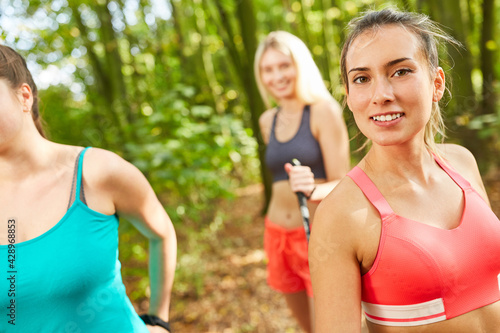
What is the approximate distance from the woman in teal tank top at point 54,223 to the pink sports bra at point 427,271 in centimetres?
104

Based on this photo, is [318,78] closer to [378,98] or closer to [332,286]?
[378,98]

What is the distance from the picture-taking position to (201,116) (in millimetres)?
6938

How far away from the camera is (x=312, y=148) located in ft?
9.02

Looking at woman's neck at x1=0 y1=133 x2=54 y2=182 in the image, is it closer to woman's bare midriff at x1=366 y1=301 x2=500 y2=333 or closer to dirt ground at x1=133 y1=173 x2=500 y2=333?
woman's bare midriff at x1=366 y1=301 x2=500 y2=333

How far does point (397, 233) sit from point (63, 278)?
1.22 m

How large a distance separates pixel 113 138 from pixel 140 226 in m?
3.36

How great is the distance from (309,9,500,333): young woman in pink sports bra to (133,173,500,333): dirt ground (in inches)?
130

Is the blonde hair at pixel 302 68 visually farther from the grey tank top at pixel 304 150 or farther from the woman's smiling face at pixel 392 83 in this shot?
the woman's smiling face at pixel 392 83

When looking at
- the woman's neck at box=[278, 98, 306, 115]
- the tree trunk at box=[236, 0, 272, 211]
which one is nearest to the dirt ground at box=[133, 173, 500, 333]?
the tree trunk at box=[236, 0, 272, 211]

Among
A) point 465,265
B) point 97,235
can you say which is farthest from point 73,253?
point 465,265

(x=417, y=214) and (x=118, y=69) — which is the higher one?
(x=118, y=69)

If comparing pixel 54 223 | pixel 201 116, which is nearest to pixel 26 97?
pixel 54 223

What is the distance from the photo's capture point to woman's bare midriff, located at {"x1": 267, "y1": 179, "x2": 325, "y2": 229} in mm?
2844

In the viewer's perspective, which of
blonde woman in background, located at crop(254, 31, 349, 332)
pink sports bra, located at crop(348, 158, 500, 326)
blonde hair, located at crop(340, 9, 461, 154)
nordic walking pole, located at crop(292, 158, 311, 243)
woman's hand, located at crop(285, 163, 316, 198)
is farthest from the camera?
blonde woman in background, located at crop(254, 31, 349, 332)
